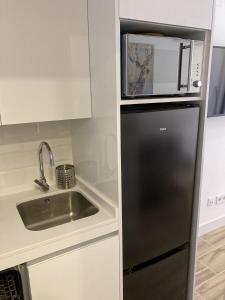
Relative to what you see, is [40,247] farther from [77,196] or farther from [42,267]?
[77,196]

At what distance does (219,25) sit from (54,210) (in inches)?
84.0

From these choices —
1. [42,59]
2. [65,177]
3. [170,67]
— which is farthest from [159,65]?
[65,177]

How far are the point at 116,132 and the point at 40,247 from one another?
0.65 metres

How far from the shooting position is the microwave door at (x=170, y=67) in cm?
125

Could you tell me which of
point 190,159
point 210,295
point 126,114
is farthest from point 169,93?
point 210,295

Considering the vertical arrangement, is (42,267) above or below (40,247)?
below

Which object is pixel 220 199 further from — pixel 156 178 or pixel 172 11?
pixel 172 11

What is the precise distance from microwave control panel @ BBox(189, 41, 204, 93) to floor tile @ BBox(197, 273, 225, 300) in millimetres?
1686

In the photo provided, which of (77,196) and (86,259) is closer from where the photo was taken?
(86,259)

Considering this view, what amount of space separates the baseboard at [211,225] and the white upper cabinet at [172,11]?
216 cm

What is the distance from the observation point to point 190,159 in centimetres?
151

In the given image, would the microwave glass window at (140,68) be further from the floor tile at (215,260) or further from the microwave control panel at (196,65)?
the floor tile at (215,260)

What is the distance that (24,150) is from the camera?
5.25 ft

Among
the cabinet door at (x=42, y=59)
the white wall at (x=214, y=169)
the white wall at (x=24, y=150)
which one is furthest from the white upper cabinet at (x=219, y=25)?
the white wall at (x=24, y=150)
